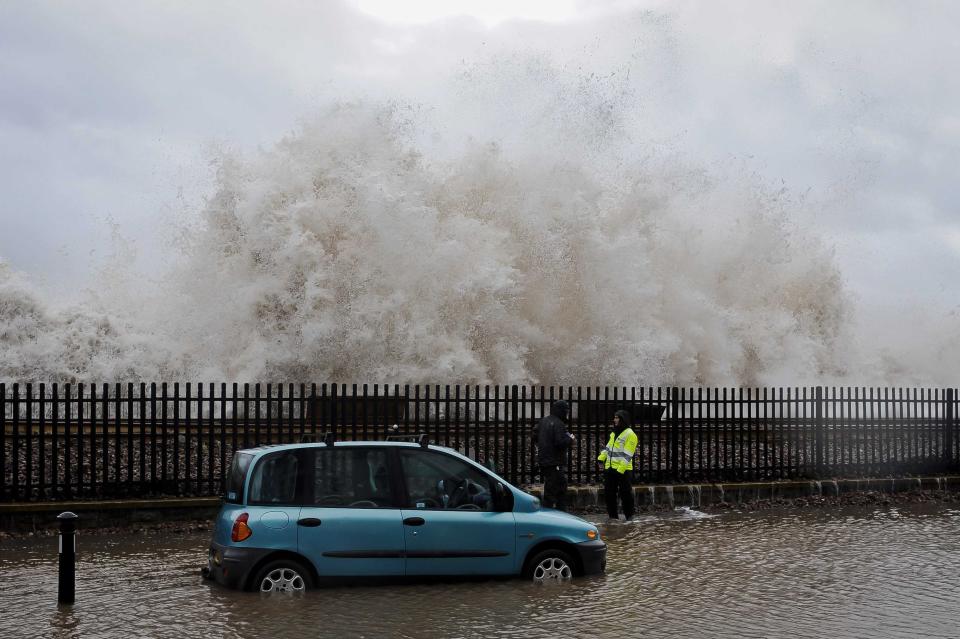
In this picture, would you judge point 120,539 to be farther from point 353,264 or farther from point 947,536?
point 353,264

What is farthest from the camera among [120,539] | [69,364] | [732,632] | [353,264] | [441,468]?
[69,364]

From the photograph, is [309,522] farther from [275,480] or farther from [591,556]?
[591,556]

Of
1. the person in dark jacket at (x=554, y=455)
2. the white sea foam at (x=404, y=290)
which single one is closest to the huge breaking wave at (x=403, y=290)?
the white sea foam at (x=404, y=290)

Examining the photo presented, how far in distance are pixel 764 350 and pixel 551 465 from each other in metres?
34.5

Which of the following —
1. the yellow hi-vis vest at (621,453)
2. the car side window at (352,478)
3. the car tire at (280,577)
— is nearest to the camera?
the car tire at (280,577)

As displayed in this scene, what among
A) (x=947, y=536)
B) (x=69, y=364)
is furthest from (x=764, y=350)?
(x=947, y=536)

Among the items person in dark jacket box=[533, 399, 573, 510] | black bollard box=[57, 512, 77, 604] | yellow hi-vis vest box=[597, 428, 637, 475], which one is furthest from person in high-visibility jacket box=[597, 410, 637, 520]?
black bollard box=[57, 512, 77, 604]

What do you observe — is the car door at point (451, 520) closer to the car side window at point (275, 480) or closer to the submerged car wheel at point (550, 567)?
the submerged car wheel at point (550, 567)

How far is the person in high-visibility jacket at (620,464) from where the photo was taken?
15.0 meters

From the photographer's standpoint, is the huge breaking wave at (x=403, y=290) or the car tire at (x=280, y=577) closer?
the car tire at (x=280, y=577)

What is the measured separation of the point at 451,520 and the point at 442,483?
1.16 feet

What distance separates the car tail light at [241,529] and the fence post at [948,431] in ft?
53.3

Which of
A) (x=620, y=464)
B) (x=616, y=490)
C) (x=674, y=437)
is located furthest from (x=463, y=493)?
(x=674, y=437)

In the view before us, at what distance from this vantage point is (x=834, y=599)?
914cm
